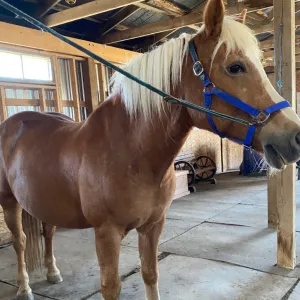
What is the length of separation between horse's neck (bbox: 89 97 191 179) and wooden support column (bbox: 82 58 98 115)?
10.6 ft

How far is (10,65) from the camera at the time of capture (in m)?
3.46

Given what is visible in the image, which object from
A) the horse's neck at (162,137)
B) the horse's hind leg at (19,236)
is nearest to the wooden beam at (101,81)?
the horse's hind leg at (19,236)

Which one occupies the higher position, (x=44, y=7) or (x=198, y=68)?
(x=44, y=7)

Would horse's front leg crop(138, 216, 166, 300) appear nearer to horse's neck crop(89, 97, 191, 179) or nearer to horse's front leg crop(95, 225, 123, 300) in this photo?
horse's front leg crop(95, 225, 123, 300)

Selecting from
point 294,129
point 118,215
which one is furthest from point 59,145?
point 294,129

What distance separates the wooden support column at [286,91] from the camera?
2.21m

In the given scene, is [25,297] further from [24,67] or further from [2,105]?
[24,67]

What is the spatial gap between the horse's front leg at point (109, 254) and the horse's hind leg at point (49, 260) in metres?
1.10

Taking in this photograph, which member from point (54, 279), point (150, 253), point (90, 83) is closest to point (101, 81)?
point (90, 83)

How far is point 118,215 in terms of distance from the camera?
1.23 metres

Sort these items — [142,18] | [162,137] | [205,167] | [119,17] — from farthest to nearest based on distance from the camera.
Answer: [205,167], [142,18], [119,17], [162,137]

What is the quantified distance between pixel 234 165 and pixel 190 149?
1.87 meters

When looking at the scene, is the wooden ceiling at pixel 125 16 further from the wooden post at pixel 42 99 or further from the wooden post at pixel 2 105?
the wooden post at pixel 2 105

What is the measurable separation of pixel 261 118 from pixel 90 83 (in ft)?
12.3
